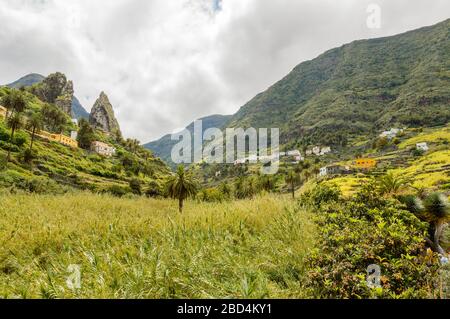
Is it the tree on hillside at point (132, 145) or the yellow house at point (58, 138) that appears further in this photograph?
the tree on hillside at point (132, 145)

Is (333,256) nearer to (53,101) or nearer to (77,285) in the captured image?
(77,285)

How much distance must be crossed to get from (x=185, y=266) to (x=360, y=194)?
8699 millimetres

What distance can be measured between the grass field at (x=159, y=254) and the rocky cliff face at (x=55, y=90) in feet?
533

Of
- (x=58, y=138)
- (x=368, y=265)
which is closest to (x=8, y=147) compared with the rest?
(x=58, y=138)

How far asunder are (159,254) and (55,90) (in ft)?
574

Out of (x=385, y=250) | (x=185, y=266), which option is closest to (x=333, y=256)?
(x=385, y=250)

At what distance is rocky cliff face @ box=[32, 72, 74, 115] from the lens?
485 feet

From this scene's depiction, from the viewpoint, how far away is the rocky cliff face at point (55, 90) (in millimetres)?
147837

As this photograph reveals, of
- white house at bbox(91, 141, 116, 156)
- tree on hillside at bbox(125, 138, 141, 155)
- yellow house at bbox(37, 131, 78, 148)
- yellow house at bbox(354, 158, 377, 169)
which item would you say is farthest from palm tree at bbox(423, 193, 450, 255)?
tree on hillside at bbox(125, 138, 141, 155)

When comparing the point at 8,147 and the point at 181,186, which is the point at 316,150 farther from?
the point at 181,186

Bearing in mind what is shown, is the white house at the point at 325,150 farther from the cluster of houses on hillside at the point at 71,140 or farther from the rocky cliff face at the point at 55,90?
the rocky cliff face at the point at 55,90

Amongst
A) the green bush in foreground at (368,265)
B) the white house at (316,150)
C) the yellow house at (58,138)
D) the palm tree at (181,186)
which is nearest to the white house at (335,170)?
the white house at (316,150)
